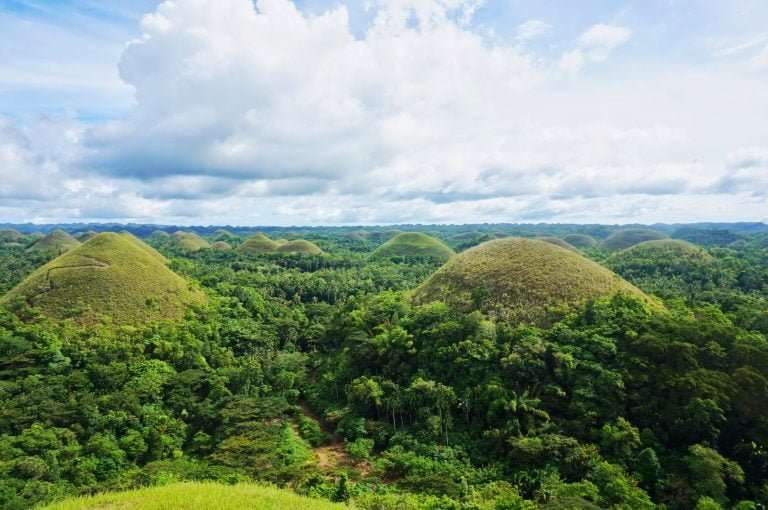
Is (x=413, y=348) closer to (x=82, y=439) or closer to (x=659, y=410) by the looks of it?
(x=659, y=410)

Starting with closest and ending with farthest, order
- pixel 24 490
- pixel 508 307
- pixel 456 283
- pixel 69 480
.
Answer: pixel 24 490
pixel 69 480
pixel 508 307
pixel 456 283

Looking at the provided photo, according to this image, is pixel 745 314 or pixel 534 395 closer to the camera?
pixel 534 395

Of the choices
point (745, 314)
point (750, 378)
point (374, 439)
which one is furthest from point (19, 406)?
point (745, 314)

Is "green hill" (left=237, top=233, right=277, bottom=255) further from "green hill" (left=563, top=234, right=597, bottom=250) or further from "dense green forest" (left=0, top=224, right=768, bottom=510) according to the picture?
"green hill" (left=563, top=234, right=597, bottom=250)

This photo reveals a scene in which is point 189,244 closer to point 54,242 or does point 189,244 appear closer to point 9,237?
point 54,242

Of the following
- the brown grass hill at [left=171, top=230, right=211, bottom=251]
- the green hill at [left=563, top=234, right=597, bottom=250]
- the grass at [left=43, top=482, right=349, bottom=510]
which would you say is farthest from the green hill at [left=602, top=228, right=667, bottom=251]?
the grass at [left=43, top=482, right=349, bottom=510]

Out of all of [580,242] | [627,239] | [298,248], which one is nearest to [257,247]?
[298,248]

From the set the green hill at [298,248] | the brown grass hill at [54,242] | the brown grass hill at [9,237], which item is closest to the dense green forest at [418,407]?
the green hill at [298,248]

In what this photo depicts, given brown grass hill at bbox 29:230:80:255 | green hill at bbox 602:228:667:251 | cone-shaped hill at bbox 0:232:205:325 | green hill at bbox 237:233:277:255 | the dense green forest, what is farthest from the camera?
green hill at bbox 602:228:667:251
